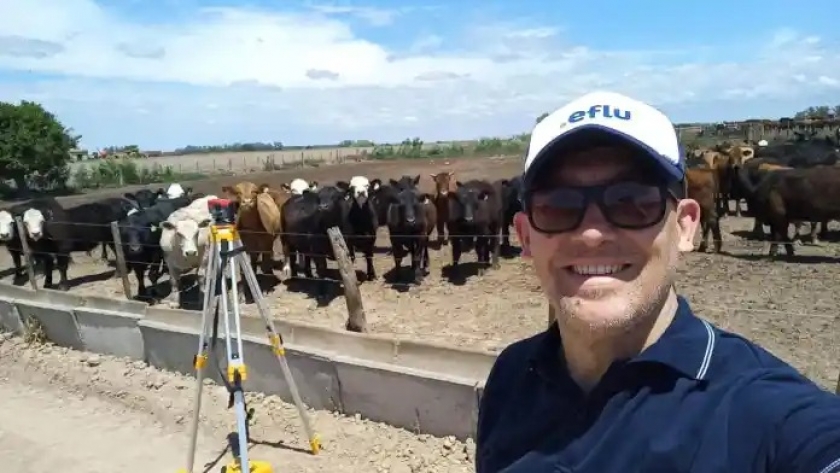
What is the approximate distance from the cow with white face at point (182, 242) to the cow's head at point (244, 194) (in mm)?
1485

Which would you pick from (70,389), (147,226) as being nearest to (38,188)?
(147,226)

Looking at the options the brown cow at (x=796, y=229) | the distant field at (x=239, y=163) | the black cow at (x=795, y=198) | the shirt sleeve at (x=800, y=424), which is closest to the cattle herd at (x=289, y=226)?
the black cow at (x=795, y=198)

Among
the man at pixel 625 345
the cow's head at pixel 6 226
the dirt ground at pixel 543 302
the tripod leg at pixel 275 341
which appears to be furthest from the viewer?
the cow's head at pixel 6 226

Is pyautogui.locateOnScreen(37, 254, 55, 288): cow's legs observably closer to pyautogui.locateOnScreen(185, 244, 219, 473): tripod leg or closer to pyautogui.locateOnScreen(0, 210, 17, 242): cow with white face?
pyautogui.locateOnScreen(0, 210, 17, 242): cow with white face

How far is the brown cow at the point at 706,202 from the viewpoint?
12648 millimetres

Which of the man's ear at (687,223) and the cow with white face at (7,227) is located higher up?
the man's ear at (687,223)

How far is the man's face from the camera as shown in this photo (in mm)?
1540

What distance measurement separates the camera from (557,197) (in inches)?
61.6

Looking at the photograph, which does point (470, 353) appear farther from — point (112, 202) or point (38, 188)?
point (38, 188)

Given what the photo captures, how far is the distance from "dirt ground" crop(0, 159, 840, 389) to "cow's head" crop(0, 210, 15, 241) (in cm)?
157

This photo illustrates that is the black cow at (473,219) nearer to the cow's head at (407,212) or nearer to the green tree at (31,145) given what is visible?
the cow's head at (407,212)

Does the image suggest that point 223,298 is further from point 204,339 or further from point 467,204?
point 467,204

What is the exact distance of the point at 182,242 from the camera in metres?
11.1

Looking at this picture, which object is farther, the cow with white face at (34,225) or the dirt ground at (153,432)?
the cow with white face at (34,225)
